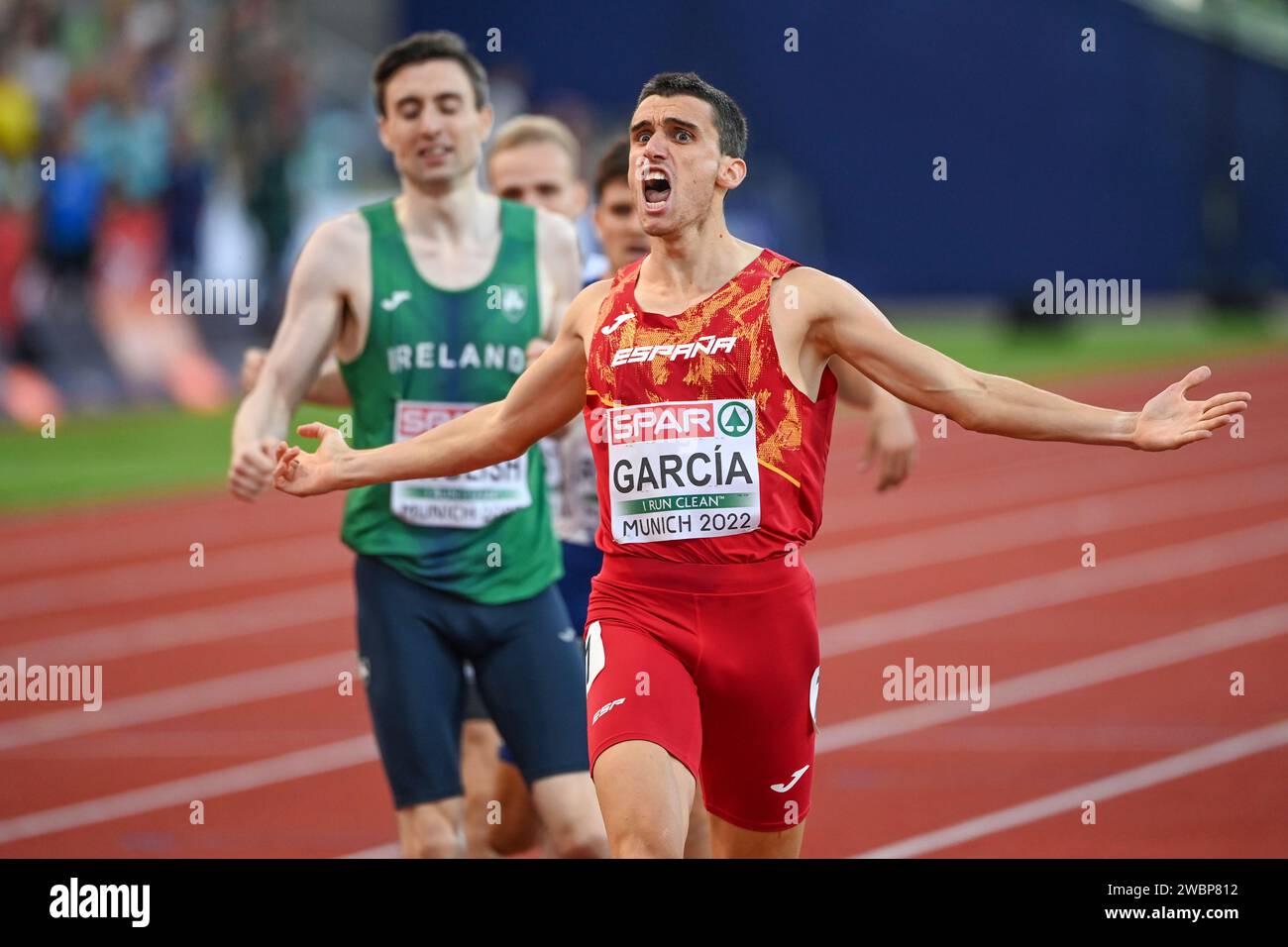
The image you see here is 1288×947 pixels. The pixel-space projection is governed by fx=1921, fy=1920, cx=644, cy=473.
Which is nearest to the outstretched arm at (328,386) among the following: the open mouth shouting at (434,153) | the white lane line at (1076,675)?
the open mouth shouting at (434,153)

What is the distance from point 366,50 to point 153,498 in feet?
50.0

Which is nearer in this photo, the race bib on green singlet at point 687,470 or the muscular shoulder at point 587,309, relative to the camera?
the race bib on green singlet at point 687,470

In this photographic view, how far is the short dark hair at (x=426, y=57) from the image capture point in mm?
5965

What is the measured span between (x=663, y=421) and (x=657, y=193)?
0.56m

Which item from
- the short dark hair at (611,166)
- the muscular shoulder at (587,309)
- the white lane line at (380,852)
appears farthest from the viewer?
the white lane line at (380,852)

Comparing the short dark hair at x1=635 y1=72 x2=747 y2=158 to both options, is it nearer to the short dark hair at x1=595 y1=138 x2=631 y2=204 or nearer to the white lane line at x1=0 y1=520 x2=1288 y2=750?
the short dark hair at x1=595 y1=138 x2=631 y2=204

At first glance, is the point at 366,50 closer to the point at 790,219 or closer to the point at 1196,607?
the point at 790,219

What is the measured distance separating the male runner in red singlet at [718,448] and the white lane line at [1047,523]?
8.12 metres

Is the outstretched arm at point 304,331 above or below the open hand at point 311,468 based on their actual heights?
above

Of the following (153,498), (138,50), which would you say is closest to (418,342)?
(153,498)

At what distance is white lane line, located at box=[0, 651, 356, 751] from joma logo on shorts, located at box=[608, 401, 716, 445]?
5.52 m

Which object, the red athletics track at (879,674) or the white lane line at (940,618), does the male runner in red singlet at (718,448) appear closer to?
the red athletics track at (879,674)
